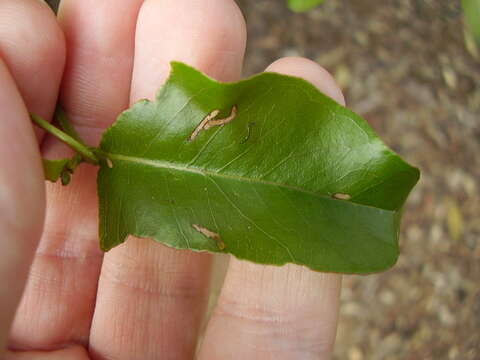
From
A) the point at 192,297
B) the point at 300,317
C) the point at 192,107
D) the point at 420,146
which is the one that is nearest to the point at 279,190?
the point at 192,107

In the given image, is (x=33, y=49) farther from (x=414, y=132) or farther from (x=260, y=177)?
(x=414, y=132)

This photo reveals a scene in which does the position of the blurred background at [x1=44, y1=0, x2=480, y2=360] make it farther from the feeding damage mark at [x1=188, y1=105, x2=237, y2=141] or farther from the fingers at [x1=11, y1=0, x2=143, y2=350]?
the feeding damage mark at [x1=188, y1=105, x2=237, y2=141]

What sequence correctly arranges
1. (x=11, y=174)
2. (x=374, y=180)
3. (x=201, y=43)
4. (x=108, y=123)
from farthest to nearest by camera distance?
(x=108, y=123)
(x=201, y=43)
(x=374, y=180)
(x=11, y=174)

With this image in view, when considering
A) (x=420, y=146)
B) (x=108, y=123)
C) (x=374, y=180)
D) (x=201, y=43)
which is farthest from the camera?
(x=420, y=146)

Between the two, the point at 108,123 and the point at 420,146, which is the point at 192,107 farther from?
the point at 420,146

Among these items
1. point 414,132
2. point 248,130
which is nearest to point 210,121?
point 248,130

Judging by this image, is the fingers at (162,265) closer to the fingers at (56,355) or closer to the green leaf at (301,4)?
the fingers at (56,355)

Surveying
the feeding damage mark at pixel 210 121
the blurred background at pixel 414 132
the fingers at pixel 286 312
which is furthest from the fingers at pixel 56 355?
the blurred background at pixel 414 132
